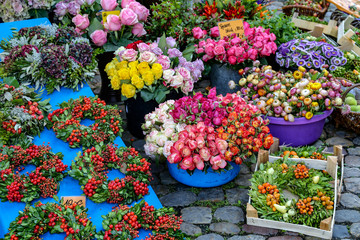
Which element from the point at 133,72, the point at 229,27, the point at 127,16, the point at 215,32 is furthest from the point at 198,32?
the point at 133,72

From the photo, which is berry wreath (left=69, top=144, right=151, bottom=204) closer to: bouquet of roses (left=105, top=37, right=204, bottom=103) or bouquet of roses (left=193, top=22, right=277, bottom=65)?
bouquet of roses (left=105, top=37, right=204, bottom=103)

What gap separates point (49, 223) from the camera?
7.94 ft

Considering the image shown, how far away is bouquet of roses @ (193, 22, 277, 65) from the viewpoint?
4125mm

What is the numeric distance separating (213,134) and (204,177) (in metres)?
0.43

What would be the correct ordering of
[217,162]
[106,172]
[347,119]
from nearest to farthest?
[106,172] → [217,162] → [347,119]

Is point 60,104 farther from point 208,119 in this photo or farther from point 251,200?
point 251,200

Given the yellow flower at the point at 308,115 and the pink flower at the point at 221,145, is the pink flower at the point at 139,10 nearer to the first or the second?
the pink flower at the point at 221,145

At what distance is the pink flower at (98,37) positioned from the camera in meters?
4.03

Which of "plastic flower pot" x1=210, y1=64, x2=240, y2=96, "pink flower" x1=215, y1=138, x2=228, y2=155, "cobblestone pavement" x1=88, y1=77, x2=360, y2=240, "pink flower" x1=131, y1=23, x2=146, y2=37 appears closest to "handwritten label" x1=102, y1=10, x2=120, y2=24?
"pink flower" x1=131, y1=23, x2=146, y2=37

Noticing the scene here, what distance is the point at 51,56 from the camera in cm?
345

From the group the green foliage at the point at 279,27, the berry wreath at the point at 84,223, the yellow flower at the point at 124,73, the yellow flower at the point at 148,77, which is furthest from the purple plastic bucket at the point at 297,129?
the berry wreath at the point at 84,223

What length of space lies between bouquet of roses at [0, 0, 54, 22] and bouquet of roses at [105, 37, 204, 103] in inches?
52.0

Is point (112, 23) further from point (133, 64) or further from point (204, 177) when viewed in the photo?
point (204, 177)

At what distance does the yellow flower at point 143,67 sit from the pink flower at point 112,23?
70 centimetres
